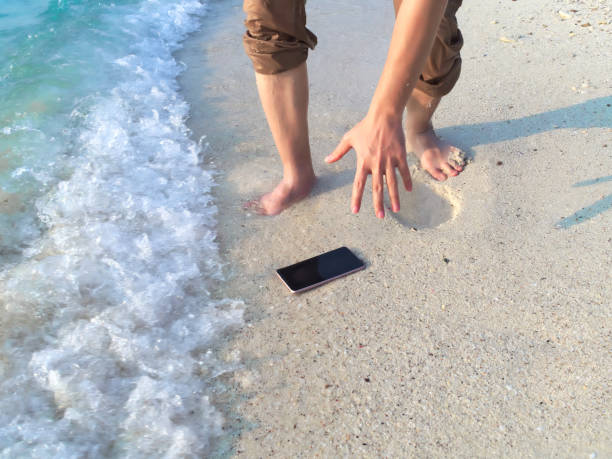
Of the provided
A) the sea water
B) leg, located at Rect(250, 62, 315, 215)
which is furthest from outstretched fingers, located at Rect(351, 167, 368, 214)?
leg, located at Rect(250, 62, 315, 215)

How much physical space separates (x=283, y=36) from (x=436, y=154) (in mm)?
924

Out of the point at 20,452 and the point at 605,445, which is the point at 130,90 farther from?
the point at 605,445

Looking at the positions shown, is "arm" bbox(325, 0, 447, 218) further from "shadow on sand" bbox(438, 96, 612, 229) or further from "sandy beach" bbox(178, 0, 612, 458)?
"shadow on sand" bbox(438, 96, 612, 229)

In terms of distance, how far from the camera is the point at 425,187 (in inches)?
91.7

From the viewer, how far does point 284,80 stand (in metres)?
2.04

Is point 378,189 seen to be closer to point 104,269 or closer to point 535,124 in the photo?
point 104,269

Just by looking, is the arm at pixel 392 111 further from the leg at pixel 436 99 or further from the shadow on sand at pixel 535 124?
the shadow on sand at pixel 535 124

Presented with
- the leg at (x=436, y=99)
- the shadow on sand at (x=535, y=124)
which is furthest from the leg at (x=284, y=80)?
the shadow on sand at (x=535, y=124)

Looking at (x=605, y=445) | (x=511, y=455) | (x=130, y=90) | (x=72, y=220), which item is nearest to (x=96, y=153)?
(x=72, y=220)

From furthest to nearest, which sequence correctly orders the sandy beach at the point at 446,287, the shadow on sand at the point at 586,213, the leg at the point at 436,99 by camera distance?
1. the leg at the point at 436,99
2. the shadow on sand at the point at 586,213
3. the sandy beach at the point at 446,287

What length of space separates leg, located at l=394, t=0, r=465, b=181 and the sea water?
3.38 feet

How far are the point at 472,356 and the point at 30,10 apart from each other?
4.82 m

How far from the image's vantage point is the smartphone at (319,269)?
1.86m

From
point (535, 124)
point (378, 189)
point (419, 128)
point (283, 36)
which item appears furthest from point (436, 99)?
point (378, 189)
